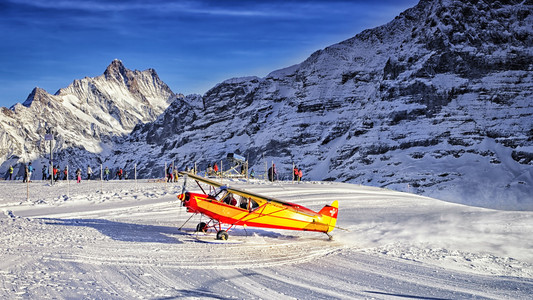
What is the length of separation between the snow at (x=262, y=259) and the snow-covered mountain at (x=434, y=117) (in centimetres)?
7044

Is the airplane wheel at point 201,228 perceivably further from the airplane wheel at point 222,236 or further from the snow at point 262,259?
the airplane wheel at point 222,236

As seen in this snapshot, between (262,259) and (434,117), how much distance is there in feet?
377


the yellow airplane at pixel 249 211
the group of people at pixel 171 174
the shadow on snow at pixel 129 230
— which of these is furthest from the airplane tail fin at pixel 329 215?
the group of people at pixel 171 174

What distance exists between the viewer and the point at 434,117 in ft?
Result: 385

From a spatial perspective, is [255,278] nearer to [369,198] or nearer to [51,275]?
[51,275]

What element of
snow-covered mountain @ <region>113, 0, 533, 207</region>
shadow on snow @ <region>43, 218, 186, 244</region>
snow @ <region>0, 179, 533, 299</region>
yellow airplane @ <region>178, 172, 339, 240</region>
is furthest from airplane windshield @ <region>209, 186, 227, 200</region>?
snow-covered mountain @ <region>113, 0, 533, 207</region>

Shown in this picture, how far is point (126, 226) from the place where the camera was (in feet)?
57.6

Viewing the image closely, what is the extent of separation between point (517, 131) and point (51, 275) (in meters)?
121

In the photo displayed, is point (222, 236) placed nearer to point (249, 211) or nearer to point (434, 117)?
point (249, 211)

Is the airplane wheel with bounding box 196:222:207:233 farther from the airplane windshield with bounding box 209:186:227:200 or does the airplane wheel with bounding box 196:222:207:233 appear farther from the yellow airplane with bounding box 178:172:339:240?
the airplane windshield with bounding box 209:186:227:200

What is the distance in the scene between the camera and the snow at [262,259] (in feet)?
29.1

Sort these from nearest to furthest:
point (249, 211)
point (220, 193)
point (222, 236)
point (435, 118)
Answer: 1. point (222, 236)
2. point (220, 193)
3. point (249, 211)
4. point (435, 118)

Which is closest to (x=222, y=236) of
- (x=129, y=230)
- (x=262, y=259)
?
(x=262, y=259)

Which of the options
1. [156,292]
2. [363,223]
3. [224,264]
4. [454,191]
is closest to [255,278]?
[224,264]
